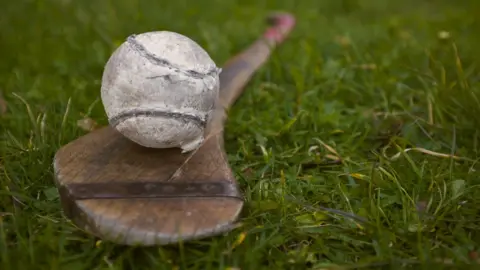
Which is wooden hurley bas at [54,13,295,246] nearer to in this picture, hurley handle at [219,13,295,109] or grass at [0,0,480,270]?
grass at [0,0,480,270]

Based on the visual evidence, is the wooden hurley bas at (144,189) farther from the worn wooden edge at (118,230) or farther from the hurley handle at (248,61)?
the hurley handle at (248,61)

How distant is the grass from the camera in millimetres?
1574

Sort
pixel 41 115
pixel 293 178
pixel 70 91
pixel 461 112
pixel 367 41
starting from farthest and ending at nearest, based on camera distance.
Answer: pixel 367 41
pixel 70 91
pixel 461 112
pixel 41 115
pixel 293 178

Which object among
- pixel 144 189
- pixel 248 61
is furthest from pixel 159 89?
pixel 248 61

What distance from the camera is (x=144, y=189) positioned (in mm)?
1630

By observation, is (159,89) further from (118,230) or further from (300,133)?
(300,133)

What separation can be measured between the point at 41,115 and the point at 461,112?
1505 mm

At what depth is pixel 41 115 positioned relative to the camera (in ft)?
6.72

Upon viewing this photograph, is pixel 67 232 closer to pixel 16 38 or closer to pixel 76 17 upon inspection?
pixel 16 38

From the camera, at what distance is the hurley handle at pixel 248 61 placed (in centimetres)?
228

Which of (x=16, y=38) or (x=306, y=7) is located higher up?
(x=16, y=38)

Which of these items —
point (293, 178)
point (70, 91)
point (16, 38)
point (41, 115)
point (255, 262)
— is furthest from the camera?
point (16, 38)

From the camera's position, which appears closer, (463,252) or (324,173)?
(463,252)

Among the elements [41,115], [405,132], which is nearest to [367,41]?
[405,132]
